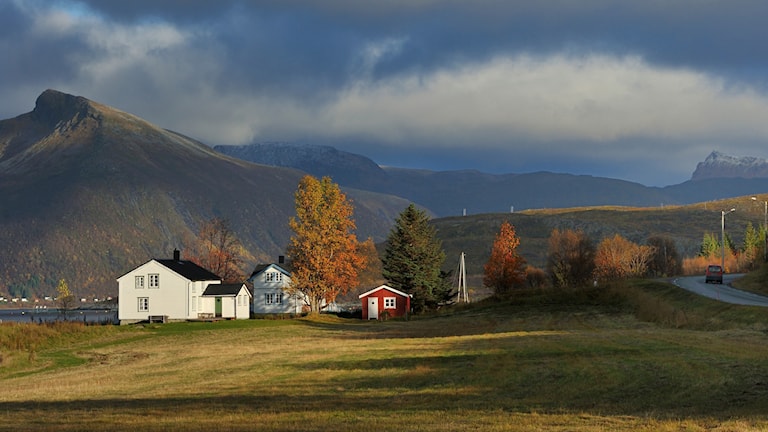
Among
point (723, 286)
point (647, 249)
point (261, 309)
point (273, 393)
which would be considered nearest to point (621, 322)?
point (723, 286)

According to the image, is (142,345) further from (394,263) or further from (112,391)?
(394,263)

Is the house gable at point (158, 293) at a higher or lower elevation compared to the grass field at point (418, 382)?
higher

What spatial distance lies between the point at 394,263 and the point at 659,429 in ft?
273

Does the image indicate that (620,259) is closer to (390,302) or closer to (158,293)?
(390,302)

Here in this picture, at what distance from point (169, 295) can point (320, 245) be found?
18734 mm

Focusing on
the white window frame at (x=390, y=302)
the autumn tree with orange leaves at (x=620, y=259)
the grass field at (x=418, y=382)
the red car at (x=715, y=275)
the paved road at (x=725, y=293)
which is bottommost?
the grass field at (x=418, y=382)

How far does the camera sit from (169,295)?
10262 cm

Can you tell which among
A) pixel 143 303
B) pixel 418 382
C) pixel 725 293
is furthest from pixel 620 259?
pixel 418 382

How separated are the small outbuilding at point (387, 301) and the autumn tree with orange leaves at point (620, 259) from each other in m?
54.9

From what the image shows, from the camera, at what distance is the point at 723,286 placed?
3415 inches

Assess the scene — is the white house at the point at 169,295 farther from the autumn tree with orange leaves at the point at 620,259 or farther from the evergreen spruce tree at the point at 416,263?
the autumn tree with orange leaves at the point at 620,259

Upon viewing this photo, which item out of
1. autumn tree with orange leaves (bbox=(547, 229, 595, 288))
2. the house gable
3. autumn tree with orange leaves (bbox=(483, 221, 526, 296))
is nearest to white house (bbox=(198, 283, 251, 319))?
the house gable

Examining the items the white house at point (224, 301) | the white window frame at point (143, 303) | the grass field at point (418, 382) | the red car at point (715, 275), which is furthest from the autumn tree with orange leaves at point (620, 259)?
the grass field at point (418, 382)

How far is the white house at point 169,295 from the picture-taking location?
102 meters
